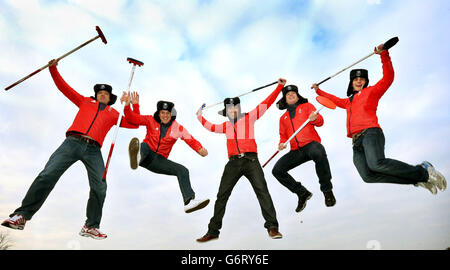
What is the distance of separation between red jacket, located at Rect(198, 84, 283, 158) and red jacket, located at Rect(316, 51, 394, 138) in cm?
165

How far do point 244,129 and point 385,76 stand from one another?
9.83 ft

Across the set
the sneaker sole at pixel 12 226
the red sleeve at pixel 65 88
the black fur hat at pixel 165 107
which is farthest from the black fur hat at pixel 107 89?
the sneaker sole at pixel 12 226

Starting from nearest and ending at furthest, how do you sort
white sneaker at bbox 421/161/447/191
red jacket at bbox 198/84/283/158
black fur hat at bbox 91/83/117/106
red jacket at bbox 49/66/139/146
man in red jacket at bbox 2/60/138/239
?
1. man in red jacket at bbox 2/60/138/239
2. white sneaker at bbox 421/161/447/191
3. red jacket at bbox 49/66/139/146
4. red jacket at bbox 198/84/283/158
5. black fur hat at bbox 91/83/117/106

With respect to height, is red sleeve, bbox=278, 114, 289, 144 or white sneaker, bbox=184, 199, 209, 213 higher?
red sleeve, bbox=278, 114, 289, 144

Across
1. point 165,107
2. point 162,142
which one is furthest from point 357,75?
point 162,142

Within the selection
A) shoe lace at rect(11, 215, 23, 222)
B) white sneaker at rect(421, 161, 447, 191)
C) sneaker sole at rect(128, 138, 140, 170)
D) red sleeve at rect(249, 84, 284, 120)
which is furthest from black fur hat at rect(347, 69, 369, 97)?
shoe lace at rect(11, 215, 23, 222)

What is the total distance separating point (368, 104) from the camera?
600cm

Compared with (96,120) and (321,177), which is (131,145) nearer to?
(96,120)

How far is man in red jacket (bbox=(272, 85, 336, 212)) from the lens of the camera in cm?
642

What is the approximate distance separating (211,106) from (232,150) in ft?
4.97

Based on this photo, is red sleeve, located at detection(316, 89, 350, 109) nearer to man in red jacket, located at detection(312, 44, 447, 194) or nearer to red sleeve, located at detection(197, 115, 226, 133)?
man in red jacket, located at detection(312, 44, 447, 194)

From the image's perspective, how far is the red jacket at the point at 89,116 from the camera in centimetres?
611

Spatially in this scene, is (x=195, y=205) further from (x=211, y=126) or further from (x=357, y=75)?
(x=357, y=75)

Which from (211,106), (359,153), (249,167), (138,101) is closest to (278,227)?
(249,167)
